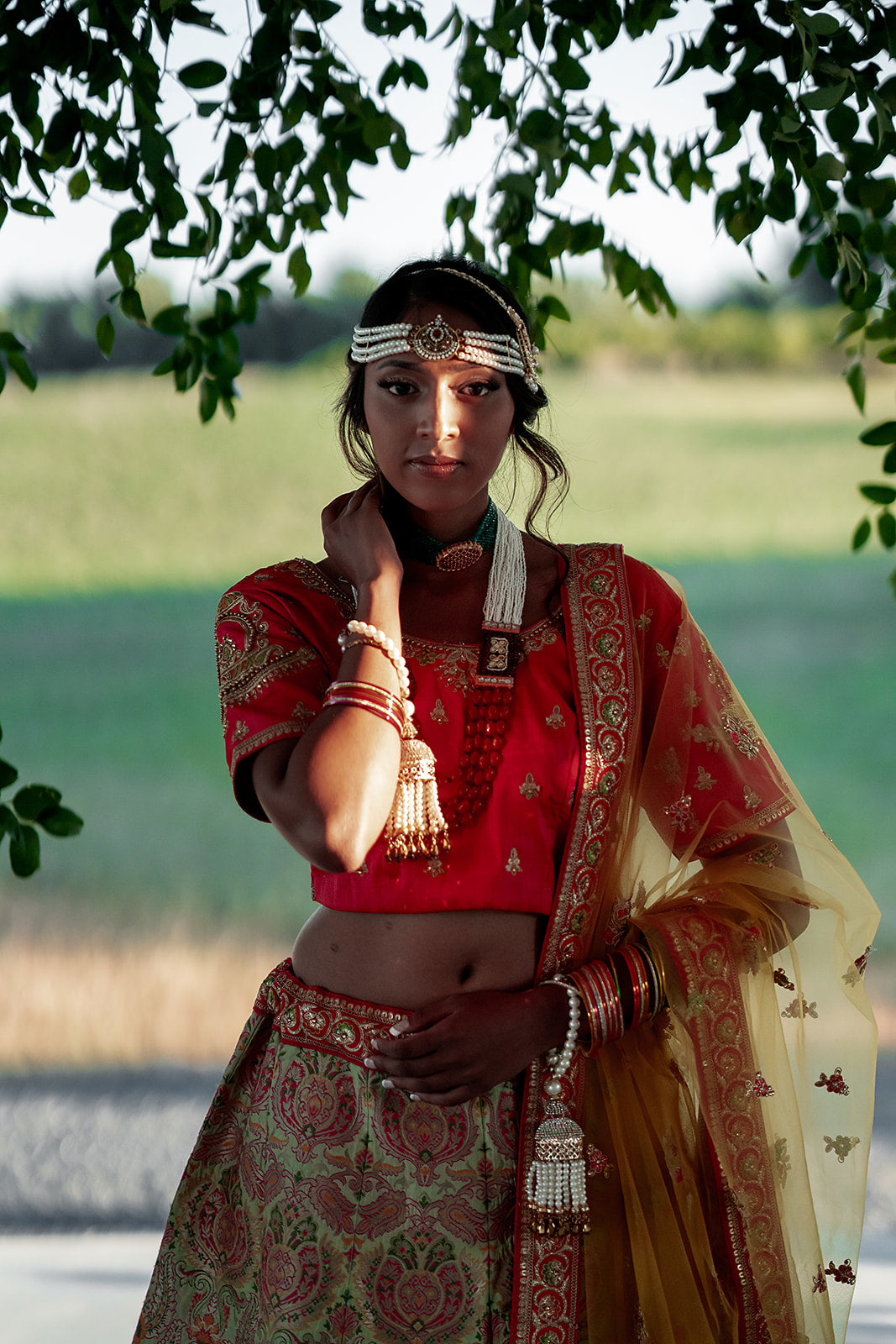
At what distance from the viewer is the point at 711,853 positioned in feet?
4.36

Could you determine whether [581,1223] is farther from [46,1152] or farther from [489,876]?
[46,1152]

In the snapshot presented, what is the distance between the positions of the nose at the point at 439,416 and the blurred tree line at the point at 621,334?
4190mm

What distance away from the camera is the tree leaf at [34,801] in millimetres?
1228

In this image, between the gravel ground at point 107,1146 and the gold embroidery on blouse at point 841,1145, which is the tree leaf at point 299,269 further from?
the gravel ground at point 107,1146

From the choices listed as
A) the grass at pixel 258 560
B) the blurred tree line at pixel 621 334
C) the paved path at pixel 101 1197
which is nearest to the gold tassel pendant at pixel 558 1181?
the paved path at pixel 101 1197

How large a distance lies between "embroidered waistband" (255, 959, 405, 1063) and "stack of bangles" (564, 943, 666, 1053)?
0.61 feet

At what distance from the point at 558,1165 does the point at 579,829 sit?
0.32 m

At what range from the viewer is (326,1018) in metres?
1.27

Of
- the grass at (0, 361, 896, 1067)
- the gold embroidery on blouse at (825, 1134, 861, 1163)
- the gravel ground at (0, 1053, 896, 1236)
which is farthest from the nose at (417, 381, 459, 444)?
the grass at (0, 361, 896, 1067)

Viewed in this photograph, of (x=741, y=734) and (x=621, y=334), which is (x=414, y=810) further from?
(x=621, y=334)

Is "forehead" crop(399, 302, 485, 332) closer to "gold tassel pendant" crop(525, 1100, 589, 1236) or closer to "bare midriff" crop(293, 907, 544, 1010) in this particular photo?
"bare midriff" crop(293, 907, 544, 1010)

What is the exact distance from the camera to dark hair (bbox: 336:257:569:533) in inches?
50.9

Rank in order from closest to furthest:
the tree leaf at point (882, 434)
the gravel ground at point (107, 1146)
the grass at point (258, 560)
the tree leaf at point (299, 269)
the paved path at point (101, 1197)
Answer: the tree leaf at point (882, 434), the tree leaf at point (299, 269), the paved path at point (101, 1197), the gravel ground at point (107, 1146), the grass at point (258, 560)

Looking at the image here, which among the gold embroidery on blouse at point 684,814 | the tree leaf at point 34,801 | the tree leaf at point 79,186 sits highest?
the tree leaf at point 79,186
